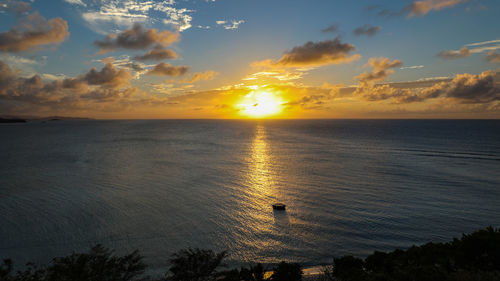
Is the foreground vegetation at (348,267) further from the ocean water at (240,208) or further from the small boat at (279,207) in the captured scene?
the small boat at (279,207)

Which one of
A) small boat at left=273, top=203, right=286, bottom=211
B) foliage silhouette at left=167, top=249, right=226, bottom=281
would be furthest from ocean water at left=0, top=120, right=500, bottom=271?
foliage silhouette at left=167, top=249, right=226, bottom=281

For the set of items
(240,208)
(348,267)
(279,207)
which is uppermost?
(348,267)

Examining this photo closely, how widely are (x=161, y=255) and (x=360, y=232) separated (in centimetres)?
2262

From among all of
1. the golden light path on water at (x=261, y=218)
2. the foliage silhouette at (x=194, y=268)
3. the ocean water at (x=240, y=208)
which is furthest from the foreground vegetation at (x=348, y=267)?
the golden light path on water at (x=261, y=218)

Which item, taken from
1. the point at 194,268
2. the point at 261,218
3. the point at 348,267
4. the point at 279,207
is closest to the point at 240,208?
the point at 261,218

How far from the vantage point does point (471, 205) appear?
1523 inches

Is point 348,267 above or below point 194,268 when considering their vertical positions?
below

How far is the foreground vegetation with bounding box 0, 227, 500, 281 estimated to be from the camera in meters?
15.8

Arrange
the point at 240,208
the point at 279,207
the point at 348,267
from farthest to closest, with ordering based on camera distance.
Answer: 1. the point at 240,208
2. the point at 279,207
3. the point at 348,267

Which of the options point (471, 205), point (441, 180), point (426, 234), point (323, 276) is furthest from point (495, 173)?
point (323, 276)

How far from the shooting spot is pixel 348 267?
18641 millimetres

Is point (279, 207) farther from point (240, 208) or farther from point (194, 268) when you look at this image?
point (194, 268)

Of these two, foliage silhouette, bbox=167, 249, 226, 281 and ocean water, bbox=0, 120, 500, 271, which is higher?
foliage silhouette, bbox=167, 249, 226, 281

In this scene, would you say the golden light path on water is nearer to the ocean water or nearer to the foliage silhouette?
the ocean water
